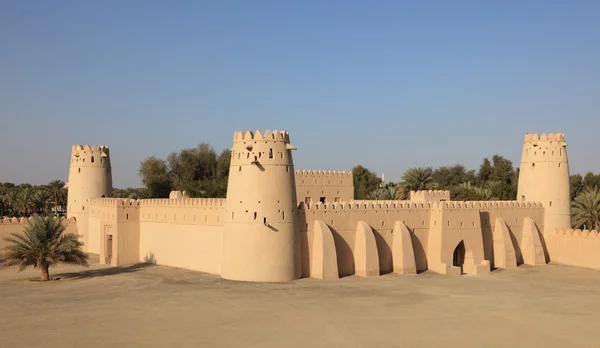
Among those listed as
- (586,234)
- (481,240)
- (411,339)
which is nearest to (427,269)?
(481,240)

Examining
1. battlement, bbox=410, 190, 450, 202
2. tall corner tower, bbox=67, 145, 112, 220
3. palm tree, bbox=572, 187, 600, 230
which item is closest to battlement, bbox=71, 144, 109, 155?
tall corner tower, bbox=67, 145, 112, 220

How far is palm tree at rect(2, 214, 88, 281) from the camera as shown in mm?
24359

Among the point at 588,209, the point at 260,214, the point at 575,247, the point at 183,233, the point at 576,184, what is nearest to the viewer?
the point at 260,214

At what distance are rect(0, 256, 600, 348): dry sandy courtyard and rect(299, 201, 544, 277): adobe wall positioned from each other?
1723mm

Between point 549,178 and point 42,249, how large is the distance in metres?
24.2

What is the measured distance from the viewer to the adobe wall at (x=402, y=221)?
2589 centimetres

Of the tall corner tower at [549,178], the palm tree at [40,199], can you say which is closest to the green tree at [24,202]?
the palm tree at [40,199]

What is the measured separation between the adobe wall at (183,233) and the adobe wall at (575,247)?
54.5 ft

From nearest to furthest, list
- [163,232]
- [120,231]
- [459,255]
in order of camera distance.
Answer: [163,232] → [459,255] → [120,231]

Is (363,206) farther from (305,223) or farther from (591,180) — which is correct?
(591,180)

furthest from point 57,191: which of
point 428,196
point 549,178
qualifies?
point 549,178

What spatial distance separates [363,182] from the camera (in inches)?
2078

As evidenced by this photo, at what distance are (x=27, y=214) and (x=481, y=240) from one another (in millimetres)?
44322

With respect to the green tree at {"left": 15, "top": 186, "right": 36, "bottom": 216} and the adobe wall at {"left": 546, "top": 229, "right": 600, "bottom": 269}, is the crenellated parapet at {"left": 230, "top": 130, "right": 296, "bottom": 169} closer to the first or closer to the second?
the adobe wall at {"left": 546, "top": 229, "right": 600, "bottom": 269}
